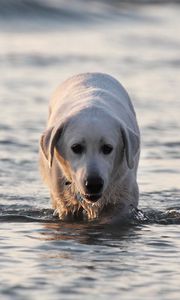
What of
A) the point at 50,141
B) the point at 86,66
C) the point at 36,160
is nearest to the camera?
the point at 50,141

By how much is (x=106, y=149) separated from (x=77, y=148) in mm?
232

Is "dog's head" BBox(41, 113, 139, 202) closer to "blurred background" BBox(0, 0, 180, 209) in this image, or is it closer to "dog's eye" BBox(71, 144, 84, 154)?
"dog's eye" BBox(71, 144, 84, 154)

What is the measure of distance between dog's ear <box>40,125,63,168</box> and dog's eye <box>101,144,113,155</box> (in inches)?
16.1

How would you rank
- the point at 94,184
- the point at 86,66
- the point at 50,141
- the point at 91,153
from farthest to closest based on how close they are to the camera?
the point at 86,66 < the point at 50,141 < the point at 91,153 < the point at 94,184

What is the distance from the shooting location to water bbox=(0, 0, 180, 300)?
7.96m

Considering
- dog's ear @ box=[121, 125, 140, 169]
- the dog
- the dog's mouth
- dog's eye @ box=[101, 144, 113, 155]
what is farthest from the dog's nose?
dog's ear @ box=[121, 125, 140, 169]

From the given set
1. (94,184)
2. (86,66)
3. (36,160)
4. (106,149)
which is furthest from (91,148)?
(86,66)

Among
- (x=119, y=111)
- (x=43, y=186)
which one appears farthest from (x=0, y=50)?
(x=119, y=111)

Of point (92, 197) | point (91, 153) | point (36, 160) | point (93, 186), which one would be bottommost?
point (36, 160)

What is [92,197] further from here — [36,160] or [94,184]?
[36,160]

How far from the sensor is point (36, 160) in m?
12.5

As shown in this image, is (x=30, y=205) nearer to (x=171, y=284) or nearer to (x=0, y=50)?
(x=171, y=284)

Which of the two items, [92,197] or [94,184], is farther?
[92,197]

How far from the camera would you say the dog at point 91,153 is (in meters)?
8.98
